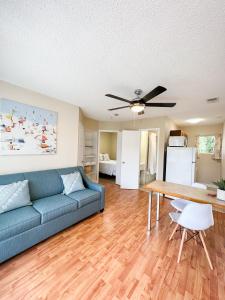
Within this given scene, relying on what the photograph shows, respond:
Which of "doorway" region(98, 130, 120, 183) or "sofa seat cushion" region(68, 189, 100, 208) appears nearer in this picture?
"sofa seat cushion" region(68, 189, 100, 208)

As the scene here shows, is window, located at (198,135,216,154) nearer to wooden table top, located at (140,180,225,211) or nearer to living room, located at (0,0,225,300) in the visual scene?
living room, located at (0,0,225,300)

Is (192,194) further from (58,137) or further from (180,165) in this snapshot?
(58,137)

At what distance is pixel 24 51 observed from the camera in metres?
1.59

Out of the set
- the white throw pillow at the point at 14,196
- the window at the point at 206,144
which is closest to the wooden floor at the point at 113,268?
the white throw pillow at the point at 14,196

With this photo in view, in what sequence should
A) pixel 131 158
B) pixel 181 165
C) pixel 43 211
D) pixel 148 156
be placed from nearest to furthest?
pixel 43 211
pixel 181 165
pixel 131 158
pixel 148 156

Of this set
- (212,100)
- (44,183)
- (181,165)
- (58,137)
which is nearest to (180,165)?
(181,165)

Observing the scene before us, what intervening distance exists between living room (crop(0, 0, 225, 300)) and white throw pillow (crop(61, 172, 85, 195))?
20mm

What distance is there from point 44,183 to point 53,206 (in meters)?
0.61

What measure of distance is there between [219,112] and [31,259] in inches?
189

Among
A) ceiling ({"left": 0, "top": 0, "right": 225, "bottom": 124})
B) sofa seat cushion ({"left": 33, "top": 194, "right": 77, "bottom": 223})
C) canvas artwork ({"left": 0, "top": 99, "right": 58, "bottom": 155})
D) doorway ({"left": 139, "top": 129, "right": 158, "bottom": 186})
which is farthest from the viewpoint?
doorway ({"left": 139, "top": 129, "right": 158, "bottom": 186})

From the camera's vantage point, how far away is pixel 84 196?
2594 mm

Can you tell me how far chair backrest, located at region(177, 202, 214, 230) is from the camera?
1671 millimetres

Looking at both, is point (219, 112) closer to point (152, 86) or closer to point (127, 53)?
point (152, 86)

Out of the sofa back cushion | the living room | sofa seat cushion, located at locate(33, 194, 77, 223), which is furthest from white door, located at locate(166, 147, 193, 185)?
the sofa back cushion
